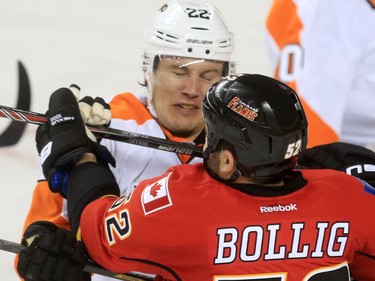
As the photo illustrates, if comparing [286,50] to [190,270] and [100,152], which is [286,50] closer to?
[100,152]

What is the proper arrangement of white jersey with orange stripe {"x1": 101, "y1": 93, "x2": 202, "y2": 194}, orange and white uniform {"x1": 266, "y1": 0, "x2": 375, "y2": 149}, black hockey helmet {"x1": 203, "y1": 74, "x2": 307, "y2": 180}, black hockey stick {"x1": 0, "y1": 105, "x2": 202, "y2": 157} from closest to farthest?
1. black hockey helmet {"x1": 203, "y1": 74, "x2": 307, "y2": 180}
2. black hockey stick {"x1": 0, "y1": 105, "x2": 202, "y2": 157}
3. white jersey with orange stripe {"x1": 101, "y1": 93, "x2": 202, "y2": 194}
4. orange and white uniform {"x1": 266, "y1": 0, "x2": 375, "y2": 149}

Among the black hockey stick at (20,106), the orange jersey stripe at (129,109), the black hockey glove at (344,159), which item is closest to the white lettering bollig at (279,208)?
the black hockey glove at (344,159)

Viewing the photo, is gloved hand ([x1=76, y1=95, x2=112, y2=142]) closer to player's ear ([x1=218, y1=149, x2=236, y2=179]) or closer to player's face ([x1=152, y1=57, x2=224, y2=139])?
player's face ([x1=152, y1=57, x2=224, y2=139])

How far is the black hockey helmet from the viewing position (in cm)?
203

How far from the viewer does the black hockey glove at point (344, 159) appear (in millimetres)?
2480

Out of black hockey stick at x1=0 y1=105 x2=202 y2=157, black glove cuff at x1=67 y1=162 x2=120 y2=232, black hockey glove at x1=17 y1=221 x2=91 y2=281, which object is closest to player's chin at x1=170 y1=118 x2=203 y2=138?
black hockey stick at x1=0 y1=105 x2=202 y2=157

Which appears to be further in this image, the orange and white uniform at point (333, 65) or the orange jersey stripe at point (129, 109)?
the orange and white uniform at point (333, 65)

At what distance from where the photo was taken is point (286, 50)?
321 cm

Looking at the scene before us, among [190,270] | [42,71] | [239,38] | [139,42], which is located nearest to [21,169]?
[42,71]

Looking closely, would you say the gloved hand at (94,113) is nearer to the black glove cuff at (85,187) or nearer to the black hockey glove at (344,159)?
the black glove cuff at (85,187)

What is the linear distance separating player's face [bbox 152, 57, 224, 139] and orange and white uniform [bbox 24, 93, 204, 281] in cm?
4

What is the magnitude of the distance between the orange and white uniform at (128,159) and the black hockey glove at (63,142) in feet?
0.66

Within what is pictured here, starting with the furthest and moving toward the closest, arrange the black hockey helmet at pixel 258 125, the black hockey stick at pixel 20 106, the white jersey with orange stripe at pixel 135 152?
1. the black hockey stick at pixel 20 106
2. the white jersey with orange stripe at pixel 135 152
3. the black hockey helmet at pixel 258 125

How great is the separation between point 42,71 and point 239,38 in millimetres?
894
